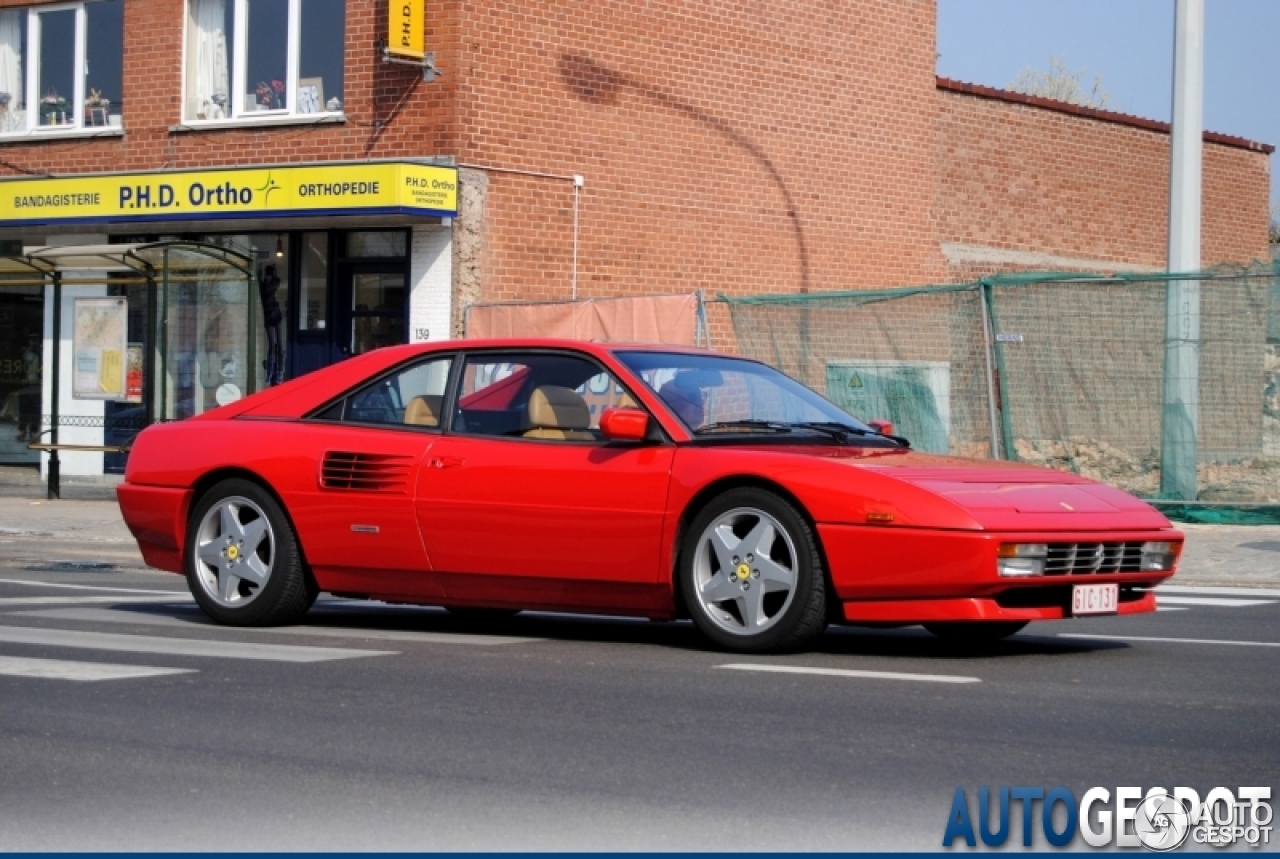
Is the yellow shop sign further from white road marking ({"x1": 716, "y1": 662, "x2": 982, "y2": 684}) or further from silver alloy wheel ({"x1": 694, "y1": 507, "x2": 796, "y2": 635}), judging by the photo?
white road marking ({"x1": 716, "y1": 662, "x2": 982, "y2": 684})

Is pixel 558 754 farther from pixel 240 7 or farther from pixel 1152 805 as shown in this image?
pixel 240 7

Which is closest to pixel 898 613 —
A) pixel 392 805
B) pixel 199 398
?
pixel 392 805

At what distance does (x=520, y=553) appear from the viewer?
9078 millimetres

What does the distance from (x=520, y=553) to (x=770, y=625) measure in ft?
4.23

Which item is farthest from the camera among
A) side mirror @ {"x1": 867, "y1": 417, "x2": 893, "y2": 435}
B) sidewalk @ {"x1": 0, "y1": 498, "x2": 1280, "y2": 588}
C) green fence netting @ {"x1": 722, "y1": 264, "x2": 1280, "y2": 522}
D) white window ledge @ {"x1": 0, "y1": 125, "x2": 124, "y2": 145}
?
white window ledge @ {"x1": 0, "y1": 125, "x2": 124, "y2": 145}

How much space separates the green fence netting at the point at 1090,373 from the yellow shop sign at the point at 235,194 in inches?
165

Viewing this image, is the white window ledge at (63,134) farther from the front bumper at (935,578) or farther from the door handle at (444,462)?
the front bumper at (935,578)

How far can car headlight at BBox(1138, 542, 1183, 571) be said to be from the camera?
28.5 ft

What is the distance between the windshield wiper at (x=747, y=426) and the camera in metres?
8.98

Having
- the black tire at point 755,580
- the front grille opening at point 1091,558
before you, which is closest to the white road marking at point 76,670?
the black tire at point 755,580

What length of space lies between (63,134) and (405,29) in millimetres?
5694

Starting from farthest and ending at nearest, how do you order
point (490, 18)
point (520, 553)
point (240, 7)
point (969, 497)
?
point (240, 7) < point (490, 18) < point (520, 553) < point (969, 497)

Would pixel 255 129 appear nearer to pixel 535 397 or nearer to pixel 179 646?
pixel 535 397

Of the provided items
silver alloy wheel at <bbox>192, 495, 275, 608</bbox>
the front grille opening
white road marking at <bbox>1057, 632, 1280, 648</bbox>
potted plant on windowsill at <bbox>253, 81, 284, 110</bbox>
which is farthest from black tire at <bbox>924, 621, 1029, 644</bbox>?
potted plant on windowsill at <bbox>253, 81, 284, 110</bbox>
